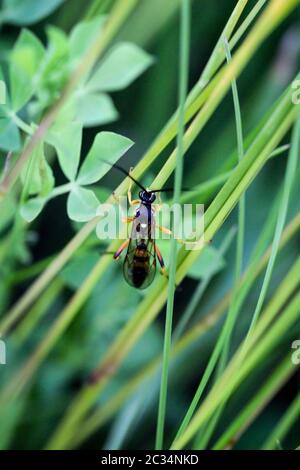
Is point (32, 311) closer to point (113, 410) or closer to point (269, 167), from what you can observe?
point (113, 410)

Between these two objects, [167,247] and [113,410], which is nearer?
[167,247]

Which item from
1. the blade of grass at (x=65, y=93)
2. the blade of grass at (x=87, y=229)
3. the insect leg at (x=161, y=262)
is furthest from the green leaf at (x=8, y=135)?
the insect leg at (x=161, y=262)

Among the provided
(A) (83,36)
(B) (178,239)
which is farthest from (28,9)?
(B) (178,239)

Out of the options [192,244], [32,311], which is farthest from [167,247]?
[32,311]

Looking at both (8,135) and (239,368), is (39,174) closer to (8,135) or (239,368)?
(8,135)
